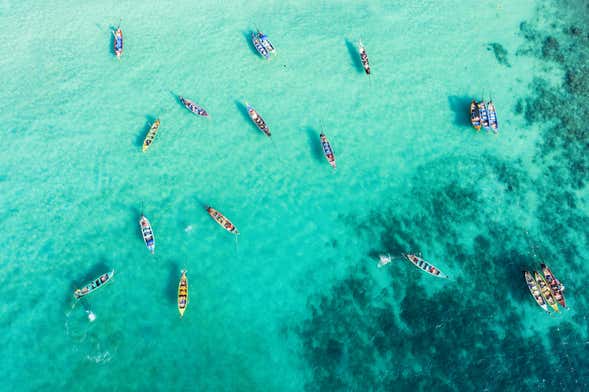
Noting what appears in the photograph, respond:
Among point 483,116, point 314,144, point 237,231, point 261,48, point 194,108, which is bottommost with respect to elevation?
point 483,116

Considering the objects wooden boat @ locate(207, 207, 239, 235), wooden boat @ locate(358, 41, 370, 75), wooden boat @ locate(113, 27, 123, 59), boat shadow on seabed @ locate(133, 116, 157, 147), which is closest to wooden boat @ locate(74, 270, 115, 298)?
wooden boat @ locate(207, 207, 239, 235)

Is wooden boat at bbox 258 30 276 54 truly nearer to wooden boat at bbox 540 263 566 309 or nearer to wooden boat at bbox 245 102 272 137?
wooden boat at bbox 245 102 272 137

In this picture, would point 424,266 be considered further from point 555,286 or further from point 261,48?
point 261,48

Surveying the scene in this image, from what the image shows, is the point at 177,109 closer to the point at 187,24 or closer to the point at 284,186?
the point at 187,24

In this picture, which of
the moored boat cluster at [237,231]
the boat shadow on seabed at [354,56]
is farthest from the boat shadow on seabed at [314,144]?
the boat shadow on seabed at [354,56]

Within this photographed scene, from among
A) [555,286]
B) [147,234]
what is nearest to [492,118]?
[555,286]

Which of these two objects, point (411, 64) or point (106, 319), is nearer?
point (106, 319)

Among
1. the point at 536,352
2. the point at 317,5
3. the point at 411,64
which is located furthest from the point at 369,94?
the point at 536,352
